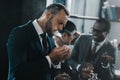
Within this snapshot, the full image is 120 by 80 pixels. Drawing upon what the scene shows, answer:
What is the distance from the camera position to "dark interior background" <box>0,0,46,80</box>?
122 centimetres

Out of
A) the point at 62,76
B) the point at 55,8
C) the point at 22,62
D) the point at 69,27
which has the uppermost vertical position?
the point at 55,8

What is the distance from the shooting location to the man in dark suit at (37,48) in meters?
1.04

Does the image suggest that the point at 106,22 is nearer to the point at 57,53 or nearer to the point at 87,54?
the point at 87,54

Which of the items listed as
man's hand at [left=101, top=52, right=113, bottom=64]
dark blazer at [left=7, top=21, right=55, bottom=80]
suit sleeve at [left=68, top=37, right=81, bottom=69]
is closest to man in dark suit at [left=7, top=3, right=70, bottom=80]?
dark blazer at [left=7, top=21, right=55, bottom=80]

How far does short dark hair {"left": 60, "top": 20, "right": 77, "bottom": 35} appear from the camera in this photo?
1.18m

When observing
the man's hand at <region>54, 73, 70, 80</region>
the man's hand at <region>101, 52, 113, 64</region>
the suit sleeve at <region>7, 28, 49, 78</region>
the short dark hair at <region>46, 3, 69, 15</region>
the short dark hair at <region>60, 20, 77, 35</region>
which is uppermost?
the short dark hair at <region>46, 3, 69, 15</region>

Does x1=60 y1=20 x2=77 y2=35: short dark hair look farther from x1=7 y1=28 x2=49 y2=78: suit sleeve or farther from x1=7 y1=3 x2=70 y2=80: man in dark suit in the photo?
x1=7 y1=28 x2=49 y2=78: suit sleeve

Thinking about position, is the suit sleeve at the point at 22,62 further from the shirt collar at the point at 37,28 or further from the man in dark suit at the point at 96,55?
the man in dark suit at the point at 96,55

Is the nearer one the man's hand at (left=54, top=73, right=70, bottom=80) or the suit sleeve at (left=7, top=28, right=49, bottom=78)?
the suit sleeve at (left=7, top=28, right=49, bottom=78)

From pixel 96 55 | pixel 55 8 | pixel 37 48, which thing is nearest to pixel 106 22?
pixel 96 55

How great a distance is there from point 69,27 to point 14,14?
0.99 feet

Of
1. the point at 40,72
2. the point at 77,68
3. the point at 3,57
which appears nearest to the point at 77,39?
the point at 77,68

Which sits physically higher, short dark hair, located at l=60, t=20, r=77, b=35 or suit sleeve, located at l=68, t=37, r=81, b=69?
short dark hair, located at l=60, t=20, r=77, b=35

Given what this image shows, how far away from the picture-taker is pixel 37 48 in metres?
1.10
